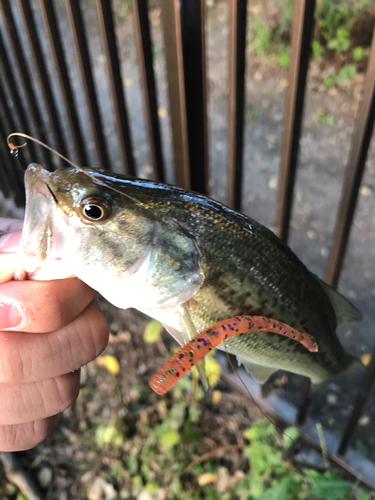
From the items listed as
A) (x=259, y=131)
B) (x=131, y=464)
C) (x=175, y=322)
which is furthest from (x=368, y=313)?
(x=259, y=131)

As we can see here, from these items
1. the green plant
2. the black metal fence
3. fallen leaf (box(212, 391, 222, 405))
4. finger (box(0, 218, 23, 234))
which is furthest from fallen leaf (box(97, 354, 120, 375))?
the green plant

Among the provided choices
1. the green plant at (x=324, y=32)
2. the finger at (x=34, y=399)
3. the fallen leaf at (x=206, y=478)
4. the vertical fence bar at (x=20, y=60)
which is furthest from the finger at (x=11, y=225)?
the green plant at (x=324, y=32)

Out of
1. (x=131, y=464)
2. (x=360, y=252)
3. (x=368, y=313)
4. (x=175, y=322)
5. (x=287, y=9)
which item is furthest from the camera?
(x=287, y=9)

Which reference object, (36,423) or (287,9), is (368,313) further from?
(287,9)

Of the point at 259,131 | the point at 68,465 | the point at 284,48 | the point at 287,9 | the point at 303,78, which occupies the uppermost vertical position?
the point at 303,78

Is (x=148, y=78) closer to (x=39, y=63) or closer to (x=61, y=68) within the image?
(x=61, y=68)
